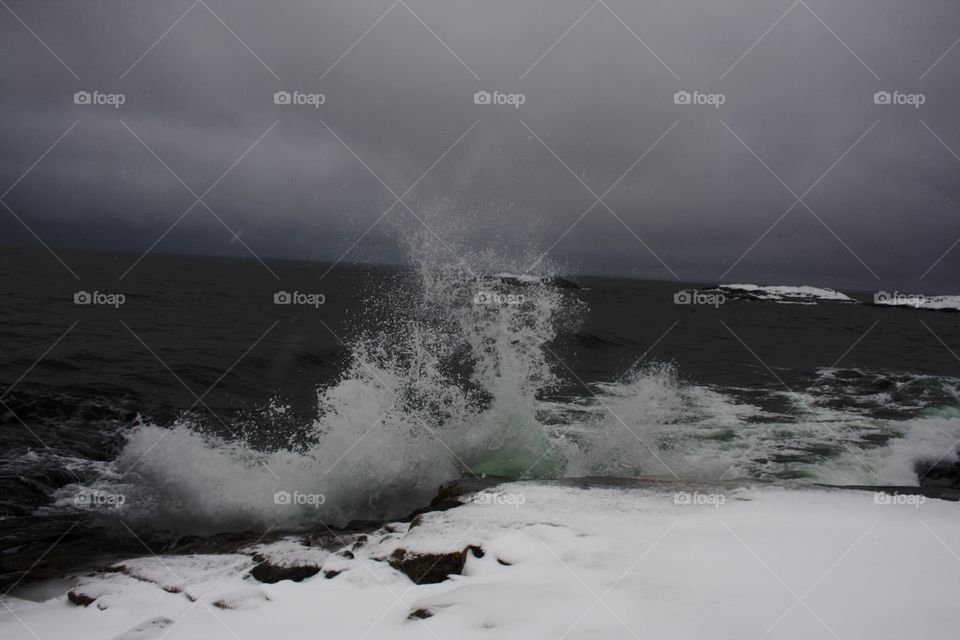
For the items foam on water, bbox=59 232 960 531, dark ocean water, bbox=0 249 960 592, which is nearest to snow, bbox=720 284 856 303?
dark ocean water, bbox=0 249 960 592

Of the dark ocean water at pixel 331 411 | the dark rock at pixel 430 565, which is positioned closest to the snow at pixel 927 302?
the dark ocean water at pixel 331 411

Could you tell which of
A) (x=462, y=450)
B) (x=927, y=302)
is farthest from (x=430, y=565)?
(x=927, y=302)

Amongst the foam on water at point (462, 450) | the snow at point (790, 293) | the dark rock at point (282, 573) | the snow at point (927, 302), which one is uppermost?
the snow at point (790, 293)

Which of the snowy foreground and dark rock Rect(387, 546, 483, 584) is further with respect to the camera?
dark rock Rect(387, 546, 483, 584)

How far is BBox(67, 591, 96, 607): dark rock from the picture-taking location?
16.1ft

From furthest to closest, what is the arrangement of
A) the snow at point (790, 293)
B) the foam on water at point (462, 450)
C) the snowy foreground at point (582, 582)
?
the snow at point (790, 293) < the foam on water at point (462, 450) < the snowy foreground at point (582, 582)

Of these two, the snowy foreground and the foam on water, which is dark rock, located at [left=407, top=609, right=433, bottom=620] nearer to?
the snowy foreground

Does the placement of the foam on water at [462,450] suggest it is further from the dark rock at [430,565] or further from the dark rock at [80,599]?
the dark rock at [430,565]

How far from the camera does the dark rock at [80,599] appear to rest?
4898 mm

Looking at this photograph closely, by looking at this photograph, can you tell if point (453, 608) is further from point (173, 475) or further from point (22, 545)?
point (173, 475)

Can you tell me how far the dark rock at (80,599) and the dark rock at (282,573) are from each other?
4.28 ft

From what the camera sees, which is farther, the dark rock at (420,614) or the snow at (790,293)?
the snow at (790,293)

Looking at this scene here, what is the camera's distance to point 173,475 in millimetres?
9141

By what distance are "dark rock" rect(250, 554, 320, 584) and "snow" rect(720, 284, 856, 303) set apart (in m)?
118
